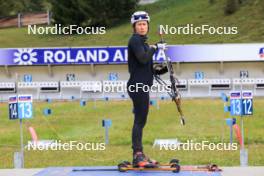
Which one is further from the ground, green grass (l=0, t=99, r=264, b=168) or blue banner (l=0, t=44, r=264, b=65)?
blue banner (l=0, t=44, r=264, b=65)

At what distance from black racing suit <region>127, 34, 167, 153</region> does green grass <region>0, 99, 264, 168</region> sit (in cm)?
273

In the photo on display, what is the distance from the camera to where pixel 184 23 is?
153 ft

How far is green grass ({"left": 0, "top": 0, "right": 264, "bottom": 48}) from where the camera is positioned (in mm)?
41031

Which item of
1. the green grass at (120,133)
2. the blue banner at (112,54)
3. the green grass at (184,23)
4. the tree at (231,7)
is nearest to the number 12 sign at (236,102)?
the green grass at (120,133)

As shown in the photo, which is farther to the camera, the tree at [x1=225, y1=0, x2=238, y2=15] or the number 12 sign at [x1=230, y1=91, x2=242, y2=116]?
the tree at [x1=225, y1=0, x2=238, y2=15]

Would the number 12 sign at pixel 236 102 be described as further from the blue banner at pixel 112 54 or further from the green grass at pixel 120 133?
the blue banner at pixel 112 54

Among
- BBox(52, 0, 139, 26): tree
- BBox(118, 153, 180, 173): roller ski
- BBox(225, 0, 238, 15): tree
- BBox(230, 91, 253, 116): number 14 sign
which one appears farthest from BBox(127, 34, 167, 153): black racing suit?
BBox(52, 0, 139, 26): tree

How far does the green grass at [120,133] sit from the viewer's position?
10.8 metres

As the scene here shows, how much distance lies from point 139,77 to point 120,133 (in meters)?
8.37

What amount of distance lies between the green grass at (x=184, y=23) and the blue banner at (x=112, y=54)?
17.3 ft

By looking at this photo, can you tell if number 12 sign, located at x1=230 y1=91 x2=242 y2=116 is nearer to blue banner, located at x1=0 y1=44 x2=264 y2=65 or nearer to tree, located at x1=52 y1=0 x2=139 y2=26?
blue banner, located at x1=0 y1=44 x2=264 y2=65

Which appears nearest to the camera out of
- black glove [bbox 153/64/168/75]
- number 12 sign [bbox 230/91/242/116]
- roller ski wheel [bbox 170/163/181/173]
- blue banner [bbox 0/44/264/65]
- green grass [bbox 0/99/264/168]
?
roller ski wheel [bbox 170/163/181/173]

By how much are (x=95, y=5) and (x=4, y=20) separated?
61.9 feet

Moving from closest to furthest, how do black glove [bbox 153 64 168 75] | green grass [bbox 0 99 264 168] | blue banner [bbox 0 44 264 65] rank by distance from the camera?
black glove [bbox 153 64 168 75], green grass [bbox 0 99 264 168], blue banner [bbox 0 44 264 65]
